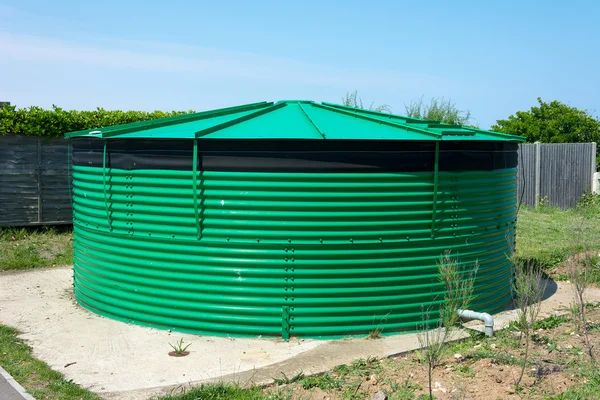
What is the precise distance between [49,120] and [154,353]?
9267 mm

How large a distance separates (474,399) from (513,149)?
169 inches

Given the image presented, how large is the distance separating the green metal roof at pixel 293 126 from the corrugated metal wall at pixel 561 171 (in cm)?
1290

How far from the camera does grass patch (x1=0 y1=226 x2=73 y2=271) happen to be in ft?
40.7

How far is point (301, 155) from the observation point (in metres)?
7.38

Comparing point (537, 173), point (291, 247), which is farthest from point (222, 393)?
point (537, 173)

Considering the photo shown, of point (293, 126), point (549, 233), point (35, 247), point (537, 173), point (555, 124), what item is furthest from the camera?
point (555, 124)

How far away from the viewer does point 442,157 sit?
778 cm

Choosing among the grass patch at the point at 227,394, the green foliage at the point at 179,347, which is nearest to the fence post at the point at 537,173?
the green foliage at the point at 179,347

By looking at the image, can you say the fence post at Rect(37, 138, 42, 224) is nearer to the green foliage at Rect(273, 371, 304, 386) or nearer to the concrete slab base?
the concrete slab base

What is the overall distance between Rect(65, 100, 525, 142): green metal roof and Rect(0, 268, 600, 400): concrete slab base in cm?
221

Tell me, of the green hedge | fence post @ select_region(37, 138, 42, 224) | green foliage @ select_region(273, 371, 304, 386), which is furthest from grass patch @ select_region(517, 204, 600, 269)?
fence post @ select_region(37, 138, 42, 224)

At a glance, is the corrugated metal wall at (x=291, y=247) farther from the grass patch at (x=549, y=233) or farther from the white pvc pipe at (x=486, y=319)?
the grass patch at (x=549, y=233)

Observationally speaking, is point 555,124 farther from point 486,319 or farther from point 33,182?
point 486,319

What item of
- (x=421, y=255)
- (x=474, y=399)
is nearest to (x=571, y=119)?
(x=421, y=255)
